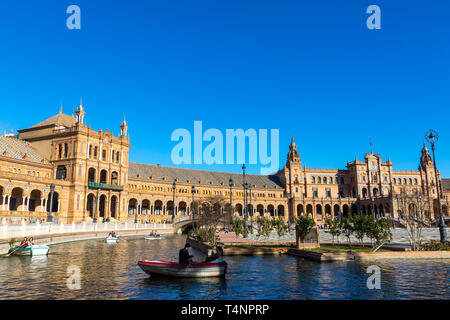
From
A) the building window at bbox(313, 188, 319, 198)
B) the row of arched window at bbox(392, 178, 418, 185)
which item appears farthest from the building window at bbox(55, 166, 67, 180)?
the row of arched window at bbox(392, 178, 418, 185)

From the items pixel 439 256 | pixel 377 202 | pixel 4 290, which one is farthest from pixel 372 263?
pixel 377 202

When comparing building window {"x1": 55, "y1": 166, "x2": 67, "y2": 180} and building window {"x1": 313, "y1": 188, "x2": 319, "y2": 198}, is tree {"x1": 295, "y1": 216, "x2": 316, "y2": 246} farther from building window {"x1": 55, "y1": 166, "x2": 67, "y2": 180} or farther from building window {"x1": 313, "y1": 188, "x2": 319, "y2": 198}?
building window {"x1": 313, "y1": 188, "x2": 319, "y2": 198}

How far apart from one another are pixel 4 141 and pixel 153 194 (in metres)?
34.5

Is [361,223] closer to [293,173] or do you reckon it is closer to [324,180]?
[293,173]

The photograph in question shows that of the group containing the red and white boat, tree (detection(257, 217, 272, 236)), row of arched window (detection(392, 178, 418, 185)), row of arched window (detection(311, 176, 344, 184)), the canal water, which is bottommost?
the canal water

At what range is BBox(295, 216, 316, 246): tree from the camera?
2944 cm

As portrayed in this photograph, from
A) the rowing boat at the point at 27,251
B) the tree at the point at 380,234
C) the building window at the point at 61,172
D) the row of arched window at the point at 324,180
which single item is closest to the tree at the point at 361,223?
the tree at the point at 380,234

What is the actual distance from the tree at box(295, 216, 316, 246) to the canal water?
22.2 feet

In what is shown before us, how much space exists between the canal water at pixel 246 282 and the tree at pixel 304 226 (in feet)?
22.2

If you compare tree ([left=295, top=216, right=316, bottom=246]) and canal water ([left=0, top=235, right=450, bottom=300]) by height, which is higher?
tree ([left=295, top=216, right=316, bottom=246])

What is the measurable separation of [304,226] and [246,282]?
13801 millimetres

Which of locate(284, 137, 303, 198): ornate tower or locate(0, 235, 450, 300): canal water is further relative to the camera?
locate(284, 137, 303, 198): ornate tower

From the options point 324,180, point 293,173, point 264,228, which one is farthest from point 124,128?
point 324,180
